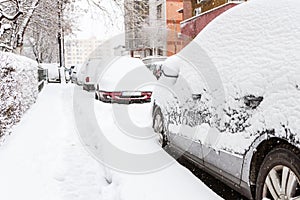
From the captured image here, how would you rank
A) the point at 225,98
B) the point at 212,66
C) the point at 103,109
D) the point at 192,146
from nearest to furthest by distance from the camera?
the point at 225,98, the point at 212,66, the point at 192,146, the point at 103,109

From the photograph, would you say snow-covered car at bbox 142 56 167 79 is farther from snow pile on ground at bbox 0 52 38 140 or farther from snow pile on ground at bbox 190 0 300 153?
snow pile on ground at bbox 190 0 300 153

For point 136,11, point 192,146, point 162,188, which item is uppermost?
point 136,11

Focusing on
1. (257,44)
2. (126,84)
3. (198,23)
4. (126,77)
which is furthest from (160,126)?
(198,23)

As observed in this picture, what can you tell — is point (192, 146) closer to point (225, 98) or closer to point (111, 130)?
point (225, 98)

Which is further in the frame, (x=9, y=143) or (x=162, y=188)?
(x=9, y=143)

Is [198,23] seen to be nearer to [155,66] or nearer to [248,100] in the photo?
Result: [155,66]

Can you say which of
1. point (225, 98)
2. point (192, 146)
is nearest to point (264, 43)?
point (225, 98)

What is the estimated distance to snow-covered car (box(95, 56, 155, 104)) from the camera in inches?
427

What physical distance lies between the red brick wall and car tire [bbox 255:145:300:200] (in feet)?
56.0

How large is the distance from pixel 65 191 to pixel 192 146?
156 cm

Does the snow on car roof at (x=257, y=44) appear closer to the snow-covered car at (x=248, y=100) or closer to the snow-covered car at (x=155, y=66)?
the snow-covered car at (x=248, y=100)

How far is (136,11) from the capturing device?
14117 millimetres

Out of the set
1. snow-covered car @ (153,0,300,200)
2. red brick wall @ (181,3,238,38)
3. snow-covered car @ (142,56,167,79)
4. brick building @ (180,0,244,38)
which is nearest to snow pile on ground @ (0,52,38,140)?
snow-covered car @ (153,0,300,200)

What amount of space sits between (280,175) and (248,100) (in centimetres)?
69
